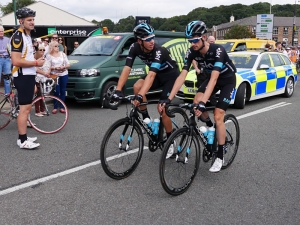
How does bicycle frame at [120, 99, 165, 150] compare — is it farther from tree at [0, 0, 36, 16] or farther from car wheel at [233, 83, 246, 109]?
tree at [0, 0, 36, 16]

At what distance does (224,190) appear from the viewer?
4039mm

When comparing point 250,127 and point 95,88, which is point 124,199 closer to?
point 250,127

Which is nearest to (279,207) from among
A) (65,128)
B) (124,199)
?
(124,199)

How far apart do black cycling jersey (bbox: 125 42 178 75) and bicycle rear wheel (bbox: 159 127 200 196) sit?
0.95m

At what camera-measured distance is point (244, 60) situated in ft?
33.6

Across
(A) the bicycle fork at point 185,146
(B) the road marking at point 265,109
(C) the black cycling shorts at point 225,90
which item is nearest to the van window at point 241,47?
(B) the road marking at point 265,109

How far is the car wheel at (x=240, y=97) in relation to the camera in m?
8.96

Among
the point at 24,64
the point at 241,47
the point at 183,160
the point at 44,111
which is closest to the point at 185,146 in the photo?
the point at 183,160

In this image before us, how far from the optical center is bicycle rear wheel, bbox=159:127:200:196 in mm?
3850

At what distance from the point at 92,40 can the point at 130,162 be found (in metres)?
6.38

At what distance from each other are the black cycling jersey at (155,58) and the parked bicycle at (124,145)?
523mm

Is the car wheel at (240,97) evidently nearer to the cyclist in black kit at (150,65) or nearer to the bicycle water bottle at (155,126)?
the cyclist in black kit at (150,65)

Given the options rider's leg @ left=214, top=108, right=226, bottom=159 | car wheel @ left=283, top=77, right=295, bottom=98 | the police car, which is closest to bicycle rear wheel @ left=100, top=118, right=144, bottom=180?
rider's leg @ left=214, top=108, right=226, bottom=159

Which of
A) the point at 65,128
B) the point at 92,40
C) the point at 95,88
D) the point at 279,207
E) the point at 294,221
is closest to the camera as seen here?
the point at 294,221
